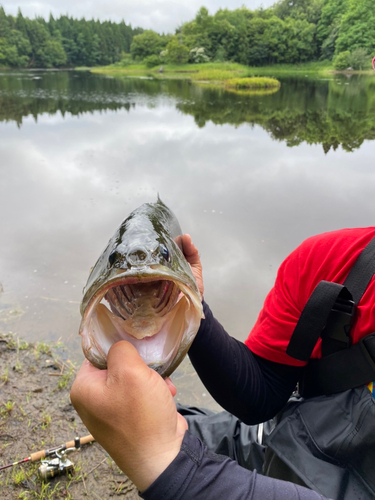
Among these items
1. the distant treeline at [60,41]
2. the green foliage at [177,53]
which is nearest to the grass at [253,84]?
the green foliage at [177,53]

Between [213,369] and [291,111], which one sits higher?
[291,111]

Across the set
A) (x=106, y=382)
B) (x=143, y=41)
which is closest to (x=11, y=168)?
(x=106, y=382)

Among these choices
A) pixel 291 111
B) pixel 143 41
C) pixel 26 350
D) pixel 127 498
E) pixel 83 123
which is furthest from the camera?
pixel 143 41

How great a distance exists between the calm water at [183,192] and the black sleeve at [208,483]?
8.72ft

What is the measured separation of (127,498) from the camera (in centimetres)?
205

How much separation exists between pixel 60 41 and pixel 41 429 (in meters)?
93.3

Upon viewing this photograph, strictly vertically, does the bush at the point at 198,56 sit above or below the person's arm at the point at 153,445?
above

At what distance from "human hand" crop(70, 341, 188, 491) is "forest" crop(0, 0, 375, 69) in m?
50.1

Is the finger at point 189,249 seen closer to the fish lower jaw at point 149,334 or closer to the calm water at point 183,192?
the fish lower jaw at point 149,334

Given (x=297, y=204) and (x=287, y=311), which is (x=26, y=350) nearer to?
(x=287, y=311)

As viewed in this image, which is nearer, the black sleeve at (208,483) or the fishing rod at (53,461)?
the black sleeve at (208,483)

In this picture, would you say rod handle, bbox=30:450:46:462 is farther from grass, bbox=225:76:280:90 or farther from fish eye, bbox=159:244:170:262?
grass, bbox=225:76:280:90

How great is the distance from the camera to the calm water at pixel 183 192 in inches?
168

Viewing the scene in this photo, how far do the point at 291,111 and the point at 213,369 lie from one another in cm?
1642
